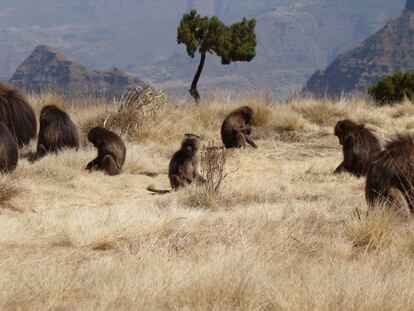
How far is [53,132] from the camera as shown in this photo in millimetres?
12305

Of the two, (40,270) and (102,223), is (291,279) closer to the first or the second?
(40,270)

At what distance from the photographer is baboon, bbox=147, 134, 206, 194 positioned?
10.2 metres

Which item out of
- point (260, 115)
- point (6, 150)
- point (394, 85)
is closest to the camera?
point (6, 150)

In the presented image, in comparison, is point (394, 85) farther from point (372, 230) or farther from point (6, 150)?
point (372, 230)

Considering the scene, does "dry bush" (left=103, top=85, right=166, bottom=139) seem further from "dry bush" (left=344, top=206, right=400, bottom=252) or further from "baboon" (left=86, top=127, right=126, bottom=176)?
"dry bush" (left=344, top=206, right=400, bottom=252)

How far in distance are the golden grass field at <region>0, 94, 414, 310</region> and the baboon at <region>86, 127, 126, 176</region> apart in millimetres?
196

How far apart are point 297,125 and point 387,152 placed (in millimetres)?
10495

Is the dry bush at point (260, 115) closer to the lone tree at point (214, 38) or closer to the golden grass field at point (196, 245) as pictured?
the lone tree at point (214, 38)

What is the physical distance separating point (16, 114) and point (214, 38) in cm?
1150

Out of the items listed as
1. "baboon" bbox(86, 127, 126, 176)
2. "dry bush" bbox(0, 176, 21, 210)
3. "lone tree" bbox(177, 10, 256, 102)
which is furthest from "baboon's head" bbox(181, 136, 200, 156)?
"lone tree" bbox(177, 10, 256, 102)

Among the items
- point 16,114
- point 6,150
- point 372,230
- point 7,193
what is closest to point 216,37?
point 16,114

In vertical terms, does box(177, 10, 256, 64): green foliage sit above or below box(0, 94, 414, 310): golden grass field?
above

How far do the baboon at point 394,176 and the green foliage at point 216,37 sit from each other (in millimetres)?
15217

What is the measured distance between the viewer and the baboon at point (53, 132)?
40.2 ft
